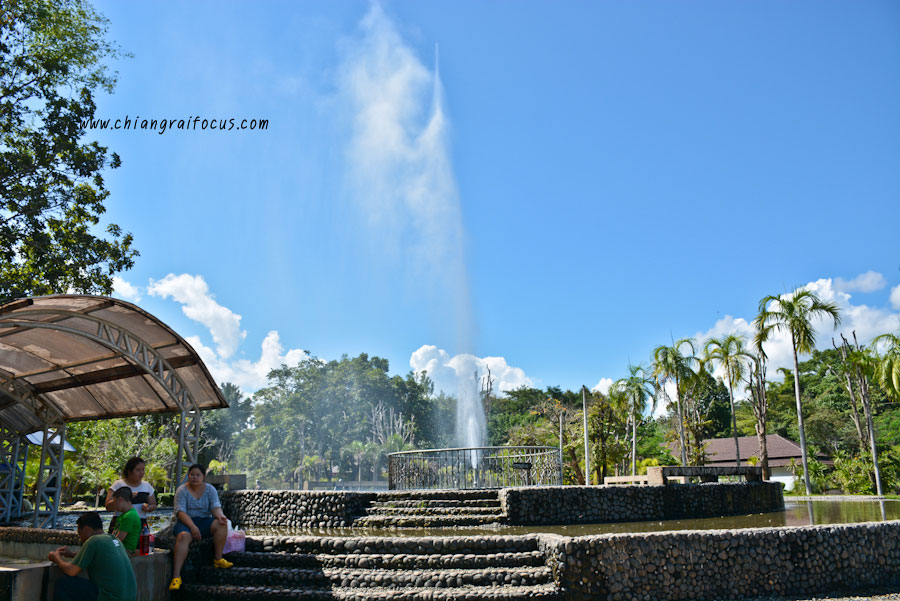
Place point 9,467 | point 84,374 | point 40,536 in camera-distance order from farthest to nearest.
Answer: point 9,467, point 84,374, point 40,536

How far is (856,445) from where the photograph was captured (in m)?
40.3

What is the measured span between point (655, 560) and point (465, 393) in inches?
742

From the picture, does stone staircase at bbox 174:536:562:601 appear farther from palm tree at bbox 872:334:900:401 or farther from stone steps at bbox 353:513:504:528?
palm tree at bbox 872:334:900:401

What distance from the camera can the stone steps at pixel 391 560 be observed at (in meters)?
7.70

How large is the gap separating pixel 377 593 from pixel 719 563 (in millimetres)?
4333

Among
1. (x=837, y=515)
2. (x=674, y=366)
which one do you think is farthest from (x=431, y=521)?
(x=674, y=366)

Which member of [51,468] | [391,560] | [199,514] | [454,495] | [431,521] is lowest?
[391,560]

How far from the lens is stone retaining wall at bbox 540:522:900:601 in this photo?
23.4ft

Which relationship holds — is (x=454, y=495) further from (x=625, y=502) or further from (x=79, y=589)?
(x=79, y=589)

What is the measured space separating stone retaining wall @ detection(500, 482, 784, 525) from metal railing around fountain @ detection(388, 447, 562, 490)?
264cm

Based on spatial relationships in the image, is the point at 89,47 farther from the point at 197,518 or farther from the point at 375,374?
the point at 375,374

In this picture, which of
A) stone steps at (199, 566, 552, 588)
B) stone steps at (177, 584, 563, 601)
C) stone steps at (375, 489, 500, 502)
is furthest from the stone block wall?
stone steps at (177, 584, 563, 601)

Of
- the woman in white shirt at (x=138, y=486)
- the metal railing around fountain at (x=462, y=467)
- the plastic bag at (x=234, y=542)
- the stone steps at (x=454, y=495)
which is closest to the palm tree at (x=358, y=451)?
the metal railing around fountain at (x=462, y=467)

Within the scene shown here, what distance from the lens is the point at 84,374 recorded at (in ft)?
40.2
